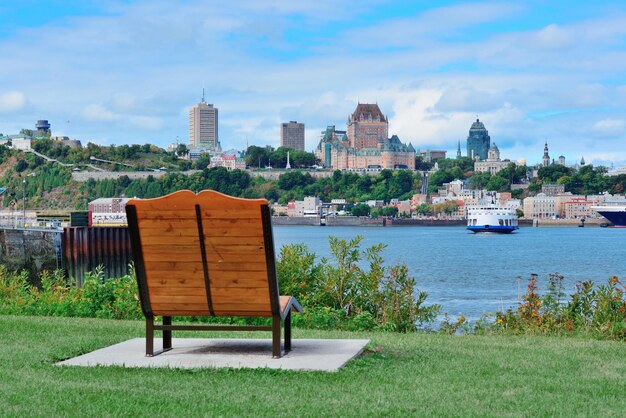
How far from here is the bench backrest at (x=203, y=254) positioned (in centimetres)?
748

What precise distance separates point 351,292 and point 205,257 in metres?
4.55

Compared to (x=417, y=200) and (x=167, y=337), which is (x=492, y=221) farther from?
(x=167, y=337)

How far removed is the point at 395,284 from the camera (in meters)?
11.8

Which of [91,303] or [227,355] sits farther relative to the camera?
[91,303]

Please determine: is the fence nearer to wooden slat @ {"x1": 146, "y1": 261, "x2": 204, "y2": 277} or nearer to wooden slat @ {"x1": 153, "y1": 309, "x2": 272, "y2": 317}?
wooden slat @ {"x1": 153, "y1": 309, "x2": 272, "y2": 317}

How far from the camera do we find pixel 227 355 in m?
8.05

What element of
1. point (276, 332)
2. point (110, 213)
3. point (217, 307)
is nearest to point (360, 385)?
point (276, 332)

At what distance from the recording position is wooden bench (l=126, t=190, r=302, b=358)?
748cm

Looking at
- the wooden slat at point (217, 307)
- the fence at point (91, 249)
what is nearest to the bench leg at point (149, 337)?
the wooden slat at point (217, 307)

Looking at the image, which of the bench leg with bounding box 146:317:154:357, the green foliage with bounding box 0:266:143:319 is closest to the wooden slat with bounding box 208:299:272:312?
the bench leg with bounding box 146:317:154:357

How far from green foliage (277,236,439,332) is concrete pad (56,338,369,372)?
233 cm

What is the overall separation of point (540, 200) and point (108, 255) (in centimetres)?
15366

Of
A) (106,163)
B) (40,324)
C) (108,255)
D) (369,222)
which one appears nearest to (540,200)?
(369,222)

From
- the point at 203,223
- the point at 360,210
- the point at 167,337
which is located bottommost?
the point at 360,210
